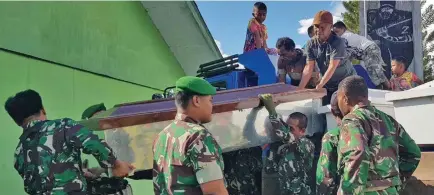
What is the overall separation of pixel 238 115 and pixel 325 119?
3.08 feet

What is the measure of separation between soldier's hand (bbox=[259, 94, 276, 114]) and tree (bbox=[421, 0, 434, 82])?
704 inches

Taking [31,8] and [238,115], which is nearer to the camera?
[238,115]

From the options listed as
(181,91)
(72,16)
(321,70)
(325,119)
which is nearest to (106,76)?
(72,16)

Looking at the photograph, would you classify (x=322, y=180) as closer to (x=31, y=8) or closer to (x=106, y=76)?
(x=31, y=8)

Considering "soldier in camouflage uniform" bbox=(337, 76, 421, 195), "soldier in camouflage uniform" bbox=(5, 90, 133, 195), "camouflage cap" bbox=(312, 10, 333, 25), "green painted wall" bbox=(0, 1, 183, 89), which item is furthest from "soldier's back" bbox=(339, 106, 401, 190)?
"green painted wall" bbox=(0, 1, 183, 89)

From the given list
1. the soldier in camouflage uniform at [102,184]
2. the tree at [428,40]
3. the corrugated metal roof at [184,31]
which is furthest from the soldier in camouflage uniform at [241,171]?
the tree at [428,40]

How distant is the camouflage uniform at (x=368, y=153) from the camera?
2.97m

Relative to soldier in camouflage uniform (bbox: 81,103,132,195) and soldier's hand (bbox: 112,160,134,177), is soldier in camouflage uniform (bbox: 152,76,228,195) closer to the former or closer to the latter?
soldier's hand (bbox: 112,160,134,177)

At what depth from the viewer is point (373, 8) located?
26.9 feet

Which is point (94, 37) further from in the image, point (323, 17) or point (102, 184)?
point (102, 184)

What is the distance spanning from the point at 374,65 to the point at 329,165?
106 inches

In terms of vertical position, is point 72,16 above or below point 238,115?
above

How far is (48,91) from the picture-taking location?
20.3ft

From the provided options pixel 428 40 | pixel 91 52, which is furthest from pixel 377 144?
pixel 428 40
